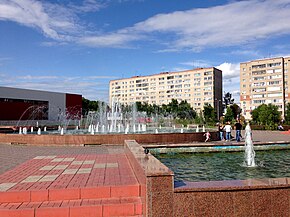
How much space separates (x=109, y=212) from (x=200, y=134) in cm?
1221

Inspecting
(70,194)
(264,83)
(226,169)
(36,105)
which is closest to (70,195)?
(70,194)

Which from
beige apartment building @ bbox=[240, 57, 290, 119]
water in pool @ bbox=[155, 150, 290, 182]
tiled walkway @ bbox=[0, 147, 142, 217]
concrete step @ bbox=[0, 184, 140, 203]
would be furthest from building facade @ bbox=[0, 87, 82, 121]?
beige apartment building @ bbox=[240, 57, 290, 119]

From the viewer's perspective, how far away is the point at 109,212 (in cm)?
489

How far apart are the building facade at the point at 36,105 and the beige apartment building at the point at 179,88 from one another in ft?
97.5

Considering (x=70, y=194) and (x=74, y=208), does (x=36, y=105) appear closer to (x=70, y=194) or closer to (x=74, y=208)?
(x=70, y=194)

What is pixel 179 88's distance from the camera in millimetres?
95250

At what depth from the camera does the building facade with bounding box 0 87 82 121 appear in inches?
1668

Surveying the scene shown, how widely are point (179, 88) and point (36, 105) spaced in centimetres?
5595

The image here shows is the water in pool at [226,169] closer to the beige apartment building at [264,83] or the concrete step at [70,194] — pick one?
the concrete step at [70,194]

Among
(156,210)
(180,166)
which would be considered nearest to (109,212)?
(156,210)

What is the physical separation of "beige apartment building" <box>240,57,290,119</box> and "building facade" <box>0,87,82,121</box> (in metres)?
47.6

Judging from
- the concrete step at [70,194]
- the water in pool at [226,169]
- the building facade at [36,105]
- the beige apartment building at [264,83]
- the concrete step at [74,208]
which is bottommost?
the concrete step at [74,208]

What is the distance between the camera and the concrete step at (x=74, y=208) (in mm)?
4750

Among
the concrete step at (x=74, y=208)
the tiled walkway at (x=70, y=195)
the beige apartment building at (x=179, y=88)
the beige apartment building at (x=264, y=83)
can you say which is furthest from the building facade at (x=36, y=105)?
the beige apartment building at (x=264, y=83)
